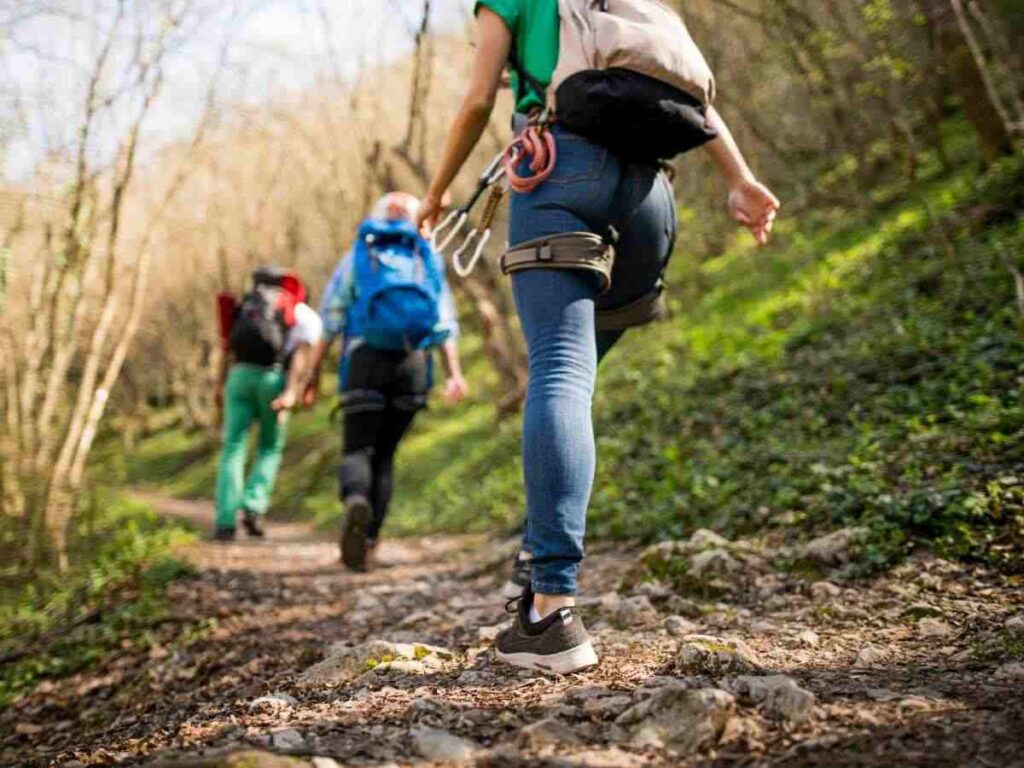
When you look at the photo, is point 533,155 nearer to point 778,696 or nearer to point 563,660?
point 563,660

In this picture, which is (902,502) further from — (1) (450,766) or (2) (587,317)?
(1) (450,766)

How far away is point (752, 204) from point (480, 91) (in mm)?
943

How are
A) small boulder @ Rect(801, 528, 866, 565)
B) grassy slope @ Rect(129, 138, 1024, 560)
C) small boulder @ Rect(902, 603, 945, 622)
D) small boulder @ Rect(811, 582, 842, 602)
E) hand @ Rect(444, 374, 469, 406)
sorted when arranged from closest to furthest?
1. small boulder @ Rect(902, 603, 945, 622)
2. small boulder @ Rect(811, 582, 842, 602)
3. small boulder @ Rect(801, 528, 866, 565)
4. grassy slope @ Rect(129, 138, 1024, 560)
5. hand @ Rect(444, 374, 469, 406)

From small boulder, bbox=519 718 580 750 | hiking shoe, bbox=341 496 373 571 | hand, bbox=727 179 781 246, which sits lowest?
hiking shoe, bbox=341 496 373 571

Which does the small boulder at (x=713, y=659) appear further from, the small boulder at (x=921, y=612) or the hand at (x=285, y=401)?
the hand at (x=285, y=401)

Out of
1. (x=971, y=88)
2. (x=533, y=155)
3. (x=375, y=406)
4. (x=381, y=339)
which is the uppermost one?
(x=971, y=88)

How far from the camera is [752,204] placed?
8.64 ft

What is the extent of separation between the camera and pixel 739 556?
3404 millimetres

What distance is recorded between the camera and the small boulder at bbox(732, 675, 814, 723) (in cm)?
166

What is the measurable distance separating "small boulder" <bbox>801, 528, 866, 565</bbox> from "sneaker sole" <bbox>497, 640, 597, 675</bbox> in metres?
1.43


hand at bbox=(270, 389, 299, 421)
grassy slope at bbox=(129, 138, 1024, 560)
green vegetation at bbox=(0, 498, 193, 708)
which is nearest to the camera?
grassy slope at bbox=(129, 138, 1024, 560)

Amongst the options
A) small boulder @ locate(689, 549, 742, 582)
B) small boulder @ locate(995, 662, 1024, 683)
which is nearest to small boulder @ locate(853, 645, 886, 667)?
small boulder @ locate(995, 662, 1024, 683)

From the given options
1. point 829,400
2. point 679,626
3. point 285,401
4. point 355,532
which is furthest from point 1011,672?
point 285,401

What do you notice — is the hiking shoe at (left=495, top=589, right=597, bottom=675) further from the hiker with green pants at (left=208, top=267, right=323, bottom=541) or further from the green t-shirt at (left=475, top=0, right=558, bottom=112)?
the hiker with green pants at (left=208, top=267, right=323, bottom=541)
